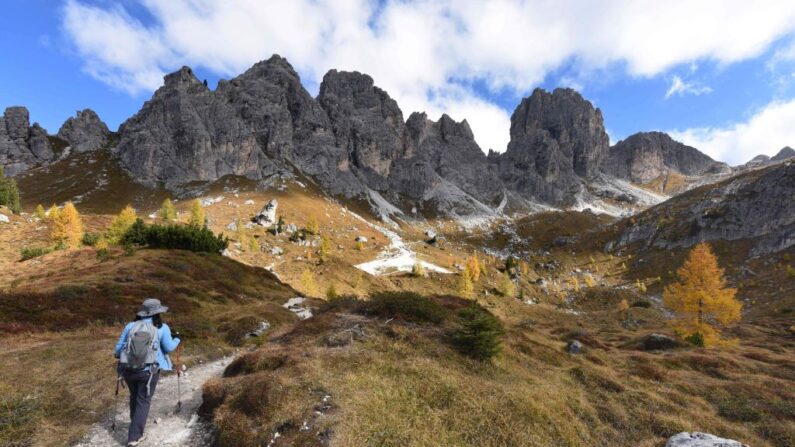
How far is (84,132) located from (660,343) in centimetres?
25614

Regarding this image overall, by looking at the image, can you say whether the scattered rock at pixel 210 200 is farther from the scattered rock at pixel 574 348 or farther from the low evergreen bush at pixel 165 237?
the scattered rock at pixel 574 348

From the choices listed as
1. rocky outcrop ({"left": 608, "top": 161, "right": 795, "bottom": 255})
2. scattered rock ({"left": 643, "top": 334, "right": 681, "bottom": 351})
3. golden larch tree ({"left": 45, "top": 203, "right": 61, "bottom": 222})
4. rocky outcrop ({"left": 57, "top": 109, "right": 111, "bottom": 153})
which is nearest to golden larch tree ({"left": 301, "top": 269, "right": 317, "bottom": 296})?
golden larch tree ({"left": 45, "top": 203, "right": 61, "bottom": 222})

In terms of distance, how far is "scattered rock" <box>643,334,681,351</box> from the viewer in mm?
36969

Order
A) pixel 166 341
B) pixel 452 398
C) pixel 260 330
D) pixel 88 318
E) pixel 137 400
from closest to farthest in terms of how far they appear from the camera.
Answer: pixel 137 400, pixel 166 341, pixel 452 398, pixel 88 318, pixel 260 330

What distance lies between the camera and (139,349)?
945 cm

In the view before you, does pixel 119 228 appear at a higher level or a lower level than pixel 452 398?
higher

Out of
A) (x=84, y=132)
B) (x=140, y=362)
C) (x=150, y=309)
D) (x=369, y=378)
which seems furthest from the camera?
(x=84, y=132)

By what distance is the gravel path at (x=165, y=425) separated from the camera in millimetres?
9688

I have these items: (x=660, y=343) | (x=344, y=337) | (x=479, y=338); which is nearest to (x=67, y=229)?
(x=344, y=337)

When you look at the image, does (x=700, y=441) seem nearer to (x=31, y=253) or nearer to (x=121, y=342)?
(x=121, y=342)

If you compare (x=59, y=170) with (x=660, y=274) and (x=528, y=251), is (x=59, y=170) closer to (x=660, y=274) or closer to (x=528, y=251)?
(x=528, y=251)

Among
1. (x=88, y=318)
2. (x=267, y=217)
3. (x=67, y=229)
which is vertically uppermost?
(x=267, y=217)

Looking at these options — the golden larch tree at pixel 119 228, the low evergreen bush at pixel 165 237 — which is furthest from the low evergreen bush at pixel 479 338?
the golden larch tree at pixel 119 228

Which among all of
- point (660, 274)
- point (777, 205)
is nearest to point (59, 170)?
point (660, 274)
